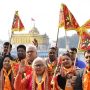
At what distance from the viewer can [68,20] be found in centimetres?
1112

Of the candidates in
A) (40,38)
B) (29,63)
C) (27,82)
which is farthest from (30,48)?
(40,38)

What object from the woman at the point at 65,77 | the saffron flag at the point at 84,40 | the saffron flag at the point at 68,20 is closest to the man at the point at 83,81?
the woman at the point at 65,77

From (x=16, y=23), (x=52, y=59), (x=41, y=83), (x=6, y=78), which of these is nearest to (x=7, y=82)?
(x=6, y=78)

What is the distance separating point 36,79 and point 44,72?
0.22 metres

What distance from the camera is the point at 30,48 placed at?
→ 988 centimetres

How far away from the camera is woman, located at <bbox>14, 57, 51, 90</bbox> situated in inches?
347

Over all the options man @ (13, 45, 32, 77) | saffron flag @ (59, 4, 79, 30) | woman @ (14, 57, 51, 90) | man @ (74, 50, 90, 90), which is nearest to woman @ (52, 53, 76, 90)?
man @ (74, 50, 90, 90)

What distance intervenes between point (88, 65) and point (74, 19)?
10.6 feet

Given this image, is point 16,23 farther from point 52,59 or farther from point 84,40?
point 84,40

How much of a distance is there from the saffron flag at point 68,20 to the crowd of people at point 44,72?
25.0 inches

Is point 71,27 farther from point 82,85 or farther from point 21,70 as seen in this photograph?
point 82,85

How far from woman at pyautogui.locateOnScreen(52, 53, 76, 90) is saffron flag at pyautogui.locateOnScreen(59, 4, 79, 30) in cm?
195

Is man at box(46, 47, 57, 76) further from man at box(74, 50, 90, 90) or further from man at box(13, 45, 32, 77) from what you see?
man at box(74, 50, 90, 90)

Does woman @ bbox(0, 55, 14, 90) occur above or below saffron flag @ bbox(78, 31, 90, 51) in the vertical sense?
below
